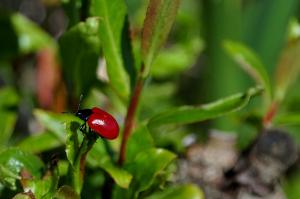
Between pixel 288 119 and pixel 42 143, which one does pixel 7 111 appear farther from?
pixel 288 119

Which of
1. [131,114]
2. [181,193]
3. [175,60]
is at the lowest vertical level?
[175,60]

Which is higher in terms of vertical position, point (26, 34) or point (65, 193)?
point (65, 193)

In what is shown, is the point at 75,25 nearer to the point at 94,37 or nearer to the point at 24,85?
the point at 94,37

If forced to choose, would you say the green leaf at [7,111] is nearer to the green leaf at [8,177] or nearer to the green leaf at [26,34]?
the green leaf at [26,34]

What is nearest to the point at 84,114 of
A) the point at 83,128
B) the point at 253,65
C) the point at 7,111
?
the point at 83,128

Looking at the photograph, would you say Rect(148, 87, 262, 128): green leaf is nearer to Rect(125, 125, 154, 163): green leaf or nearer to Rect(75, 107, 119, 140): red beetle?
Rect(125, 125, 154, 163): green leaf

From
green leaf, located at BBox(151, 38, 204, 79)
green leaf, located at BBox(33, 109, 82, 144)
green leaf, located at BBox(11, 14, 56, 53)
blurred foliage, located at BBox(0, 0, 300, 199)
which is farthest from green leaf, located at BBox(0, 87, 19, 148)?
green leaf, located at BBox(151, 38, 204, 79)
